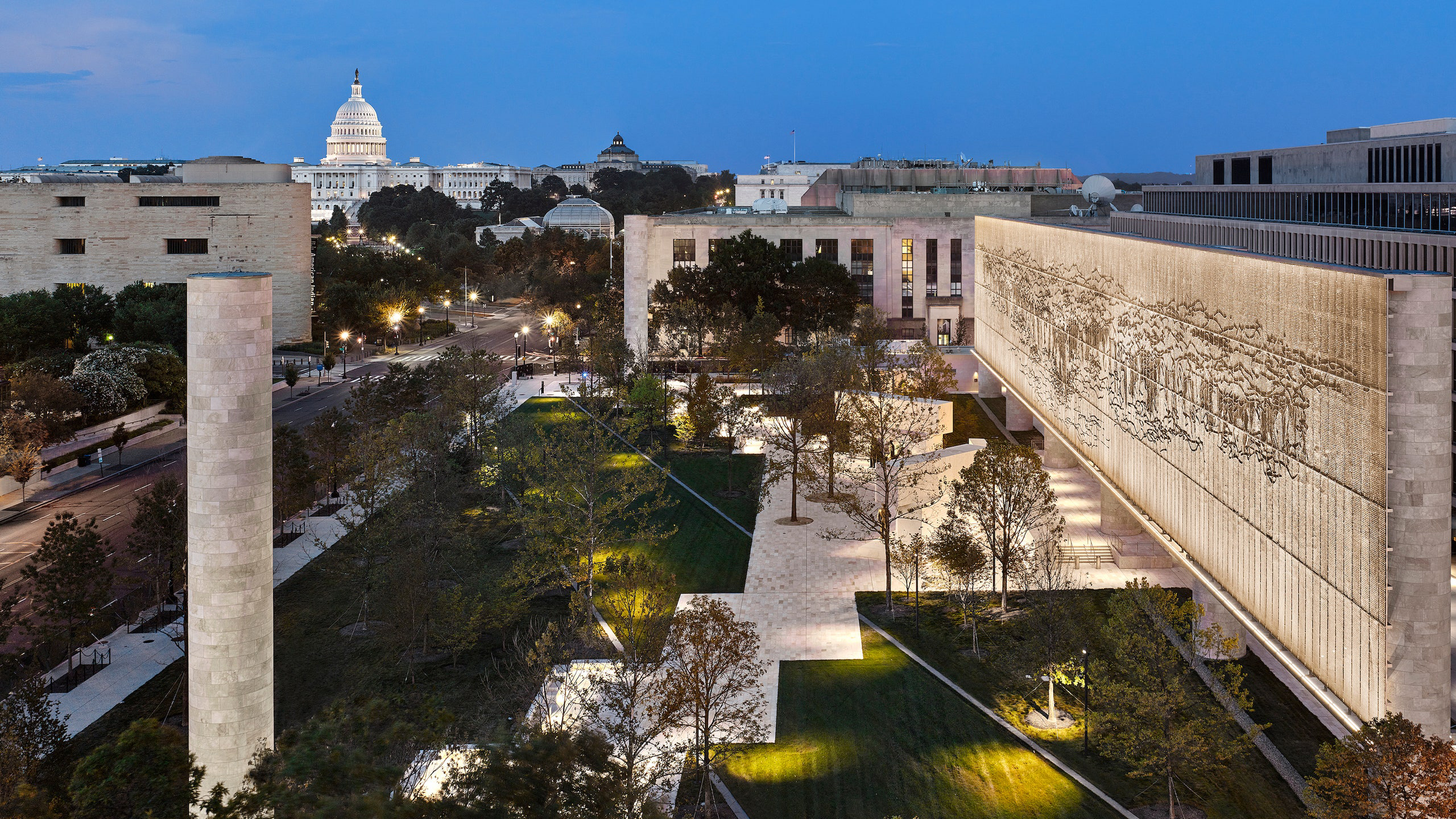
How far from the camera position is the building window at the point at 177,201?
3278 inches

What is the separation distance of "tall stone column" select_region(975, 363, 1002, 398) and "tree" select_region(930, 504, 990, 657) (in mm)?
→ 32873

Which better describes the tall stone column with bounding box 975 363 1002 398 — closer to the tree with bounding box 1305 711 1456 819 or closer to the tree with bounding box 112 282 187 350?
the tree with bounding box 1305 711 1456 819

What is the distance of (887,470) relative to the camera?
→ 1464 inches

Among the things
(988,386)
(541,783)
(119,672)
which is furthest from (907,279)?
(541,783)

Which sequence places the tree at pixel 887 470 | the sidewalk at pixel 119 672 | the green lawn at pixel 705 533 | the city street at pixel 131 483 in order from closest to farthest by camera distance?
the sidewalk at pixel 119 672, the city street at pixel 131 483, the green lawn at pixel 705 533, the tree at pixel 887 470

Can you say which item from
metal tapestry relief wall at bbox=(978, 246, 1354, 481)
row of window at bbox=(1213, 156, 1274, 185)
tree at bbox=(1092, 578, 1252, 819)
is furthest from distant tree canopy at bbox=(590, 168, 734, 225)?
tree at bbox=(1092, 578, 1252, 819)

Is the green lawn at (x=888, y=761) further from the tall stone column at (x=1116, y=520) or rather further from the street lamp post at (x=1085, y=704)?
the tall stone column at (x=1116, y=520)

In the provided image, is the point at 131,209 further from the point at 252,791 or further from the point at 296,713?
the point at 252,791

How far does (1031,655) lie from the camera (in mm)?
27531

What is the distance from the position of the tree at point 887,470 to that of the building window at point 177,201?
5674 cm

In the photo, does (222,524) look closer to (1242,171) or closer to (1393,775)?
(1393,775)

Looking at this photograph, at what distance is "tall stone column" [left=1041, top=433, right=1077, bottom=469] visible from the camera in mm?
48969

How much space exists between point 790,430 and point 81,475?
3041 centimetres

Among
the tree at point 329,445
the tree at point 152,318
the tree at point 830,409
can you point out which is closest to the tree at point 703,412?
the tree at point 830,409
